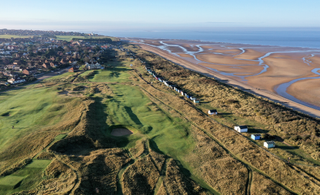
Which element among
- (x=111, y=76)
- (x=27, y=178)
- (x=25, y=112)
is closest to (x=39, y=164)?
(x=27, y=178)

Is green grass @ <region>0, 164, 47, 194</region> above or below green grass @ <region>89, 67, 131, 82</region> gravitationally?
below

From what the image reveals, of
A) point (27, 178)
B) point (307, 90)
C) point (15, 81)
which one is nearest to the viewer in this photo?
point (27, 178)

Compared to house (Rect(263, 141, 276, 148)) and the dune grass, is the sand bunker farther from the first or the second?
house (Rect(263, 141, 276, 148))

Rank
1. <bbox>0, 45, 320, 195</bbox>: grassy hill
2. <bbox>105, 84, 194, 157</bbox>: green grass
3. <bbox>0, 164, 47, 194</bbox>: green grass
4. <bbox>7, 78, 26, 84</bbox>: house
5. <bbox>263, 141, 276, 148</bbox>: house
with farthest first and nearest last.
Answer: <bbox>7, 78, 26, 84</bbox>: house → <bbox>105, 84, 194, 157</bbox>: green grass → <bbox>263, 141, 276, 148</bbox>: house → <bbox>0, 45, 320, 195</bbox>: grassy hill → <bbox>0, 164, 47, 194</bbox>: green grass

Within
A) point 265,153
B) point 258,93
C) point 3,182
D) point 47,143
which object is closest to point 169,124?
point 265,153

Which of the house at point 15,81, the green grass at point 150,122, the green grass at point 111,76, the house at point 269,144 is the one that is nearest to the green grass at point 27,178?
the green grass at point 150,122

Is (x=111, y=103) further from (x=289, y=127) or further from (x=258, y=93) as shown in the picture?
(x=258, y=93)

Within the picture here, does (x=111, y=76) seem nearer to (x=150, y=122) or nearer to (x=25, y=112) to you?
(x=25, y=112)

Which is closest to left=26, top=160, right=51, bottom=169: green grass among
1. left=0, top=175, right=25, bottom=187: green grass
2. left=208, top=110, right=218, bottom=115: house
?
left=0, top=175, right=25, bottom=187: green grass
